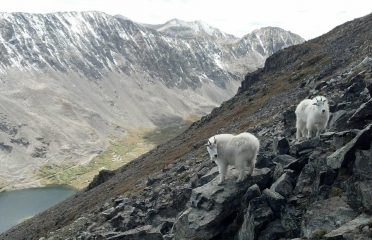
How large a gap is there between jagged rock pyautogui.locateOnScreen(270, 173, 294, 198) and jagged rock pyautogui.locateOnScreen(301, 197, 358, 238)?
1.61m

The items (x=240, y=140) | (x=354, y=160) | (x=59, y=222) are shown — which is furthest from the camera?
(x=59, y=222)

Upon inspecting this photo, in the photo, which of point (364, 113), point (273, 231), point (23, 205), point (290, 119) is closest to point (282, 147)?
point (364, 113)

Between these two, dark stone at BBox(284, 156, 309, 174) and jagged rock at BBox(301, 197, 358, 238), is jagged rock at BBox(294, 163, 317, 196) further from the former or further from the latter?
jagged rock at BBox(301, 197, 358, 238)

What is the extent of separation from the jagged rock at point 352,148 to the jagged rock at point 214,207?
369 cm

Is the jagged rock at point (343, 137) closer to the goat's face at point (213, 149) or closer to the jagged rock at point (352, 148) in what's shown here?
the jagged rock at point (352, 148)

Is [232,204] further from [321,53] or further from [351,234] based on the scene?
[321,53]

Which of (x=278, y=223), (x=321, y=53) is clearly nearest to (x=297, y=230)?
(x=278, y=223)

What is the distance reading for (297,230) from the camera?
584 inches

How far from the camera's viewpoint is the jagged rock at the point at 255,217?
51.0 ft

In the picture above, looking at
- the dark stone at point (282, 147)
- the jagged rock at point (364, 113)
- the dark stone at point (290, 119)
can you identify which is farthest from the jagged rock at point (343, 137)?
the dark stone at point (290, 119)

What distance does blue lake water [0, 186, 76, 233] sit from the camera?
148238 millimetres

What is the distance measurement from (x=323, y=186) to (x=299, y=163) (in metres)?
2.52

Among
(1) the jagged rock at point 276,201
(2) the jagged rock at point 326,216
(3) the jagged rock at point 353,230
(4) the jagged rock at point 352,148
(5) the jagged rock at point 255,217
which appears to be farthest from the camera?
(1) the jagged rock at point 276,201

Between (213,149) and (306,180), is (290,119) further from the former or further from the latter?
(306,180)
